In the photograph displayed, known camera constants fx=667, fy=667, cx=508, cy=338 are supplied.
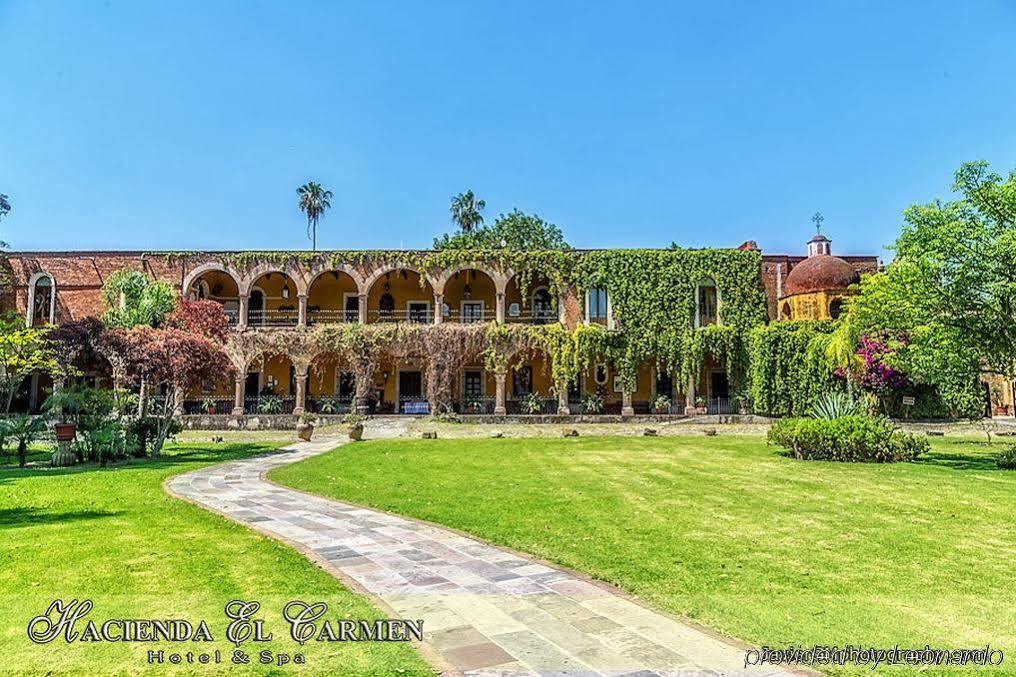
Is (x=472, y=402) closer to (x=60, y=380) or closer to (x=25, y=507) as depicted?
(x=60, y=380)

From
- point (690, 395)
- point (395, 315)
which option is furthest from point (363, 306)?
point (690, 395)

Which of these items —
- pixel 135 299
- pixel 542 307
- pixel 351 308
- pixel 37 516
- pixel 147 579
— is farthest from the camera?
pixel 351 308

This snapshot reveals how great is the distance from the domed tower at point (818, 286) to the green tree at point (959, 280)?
15.2 metres

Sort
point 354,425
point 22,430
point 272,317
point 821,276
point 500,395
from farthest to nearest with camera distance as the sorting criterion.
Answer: point 272,317
point 821,276
point 500,395
point 354,425
point 22,430

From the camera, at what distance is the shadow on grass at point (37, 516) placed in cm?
782

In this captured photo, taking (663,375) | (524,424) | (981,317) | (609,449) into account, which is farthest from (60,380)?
(981,317)

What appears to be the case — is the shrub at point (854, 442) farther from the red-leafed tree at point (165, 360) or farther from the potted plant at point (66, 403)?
the potted plant at point (66, 403)

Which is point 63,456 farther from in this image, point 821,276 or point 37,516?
point 821,276

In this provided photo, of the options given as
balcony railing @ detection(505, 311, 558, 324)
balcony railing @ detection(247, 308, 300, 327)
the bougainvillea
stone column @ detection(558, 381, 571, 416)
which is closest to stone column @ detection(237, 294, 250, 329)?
balcony railing @ detection(247, 308, 300, 327)

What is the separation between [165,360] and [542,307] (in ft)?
61.3

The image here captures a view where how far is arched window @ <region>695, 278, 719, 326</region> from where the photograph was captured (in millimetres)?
30422

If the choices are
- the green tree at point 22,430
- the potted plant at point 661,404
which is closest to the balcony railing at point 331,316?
the potted plant at point 661,404

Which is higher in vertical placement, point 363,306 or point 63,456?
point 363,306

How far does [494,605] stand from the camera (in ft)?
15.7
